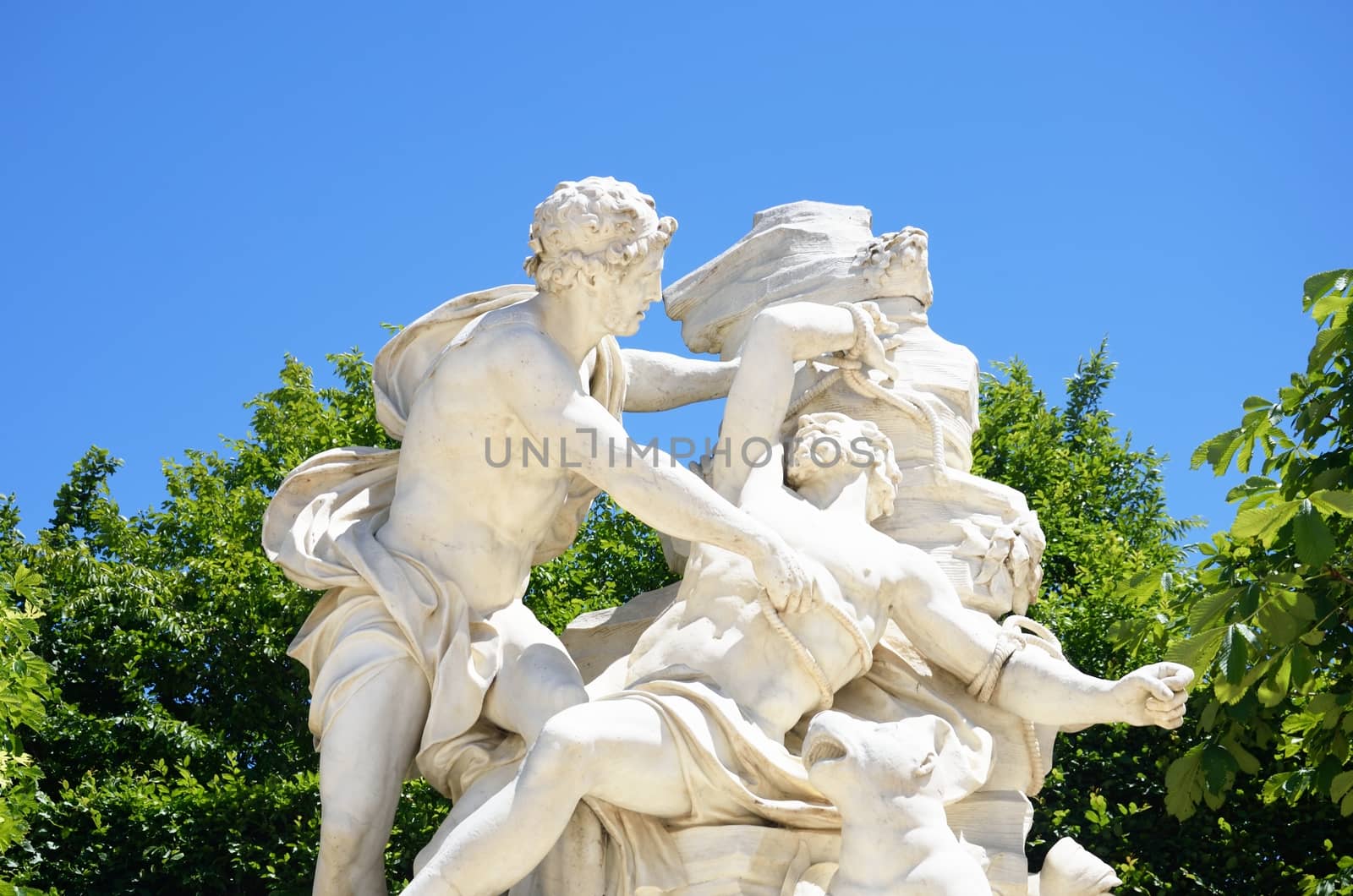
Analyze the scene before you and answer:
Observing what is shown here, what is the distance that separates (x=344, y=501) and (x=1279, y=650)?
3.34 m

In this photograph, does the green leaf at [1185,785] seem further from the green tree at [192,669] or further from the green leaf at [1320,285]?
the green tree at [192,669]

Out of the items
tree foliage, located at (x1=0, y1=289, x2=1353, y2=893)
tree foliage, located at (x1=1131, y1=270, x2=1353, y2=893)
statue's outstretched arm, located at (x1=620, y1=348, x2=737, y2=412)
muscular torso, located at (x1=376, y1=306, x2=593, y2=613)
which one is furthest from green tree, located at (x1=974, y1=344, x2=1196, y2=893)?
muscular torso, located at (x1=376, y1=306, x2=593, y2=613)

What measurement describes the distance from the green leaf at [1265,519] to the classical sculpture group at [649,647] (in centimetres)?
76

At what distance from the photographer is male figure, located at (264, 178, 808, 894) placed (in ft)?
18.7

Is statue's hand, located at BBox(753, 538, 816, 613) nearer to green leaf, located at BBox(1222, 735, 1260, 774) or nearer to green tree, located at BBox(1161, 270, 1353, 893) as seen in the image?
green tree, located at BBox(1161, 270, 1353, 893)

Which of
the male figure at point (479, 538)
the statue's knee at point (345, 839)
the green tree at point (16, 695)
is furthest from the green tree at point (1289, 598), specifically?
the green tree at point (16, 695)

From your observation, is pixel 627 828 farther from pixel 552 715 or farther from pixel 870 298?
pixel 870 298

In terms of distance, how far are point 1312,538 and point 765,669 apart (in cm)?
201

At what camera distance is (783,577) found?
570 centimetres

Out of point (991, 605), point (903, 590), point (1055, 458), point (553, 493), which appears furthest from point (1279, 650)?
point (1055, 458)

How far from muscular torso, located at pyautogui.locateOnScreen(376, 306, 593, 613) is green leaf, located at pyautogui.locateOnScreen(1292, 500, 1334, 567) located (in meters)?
2.51

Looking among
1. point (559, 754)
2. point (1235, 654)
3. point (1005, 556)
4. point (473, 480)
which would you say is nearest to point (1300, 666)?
point (1235, 654)

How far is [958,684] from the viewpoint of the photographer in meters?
6.25

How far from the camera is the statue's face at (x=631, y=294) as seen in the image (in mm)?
5906
